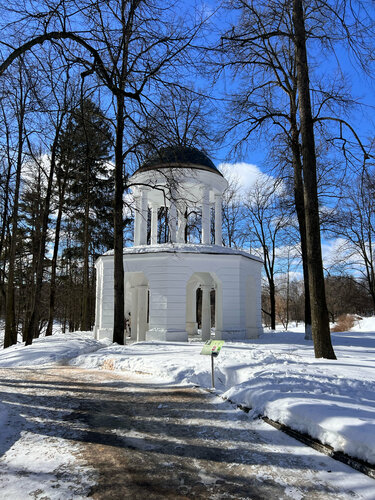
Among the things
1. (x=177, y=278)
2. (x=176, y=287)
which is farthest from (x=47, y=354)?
(x=177, y=278)

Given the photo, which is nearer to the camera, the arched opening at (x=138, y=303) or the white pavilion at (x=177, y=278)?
the white pavilion at (x=177, y=278)

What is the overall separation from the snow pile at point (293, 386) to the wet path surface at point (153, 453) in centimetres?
28

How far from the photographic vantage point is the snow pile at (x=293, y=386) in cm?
399

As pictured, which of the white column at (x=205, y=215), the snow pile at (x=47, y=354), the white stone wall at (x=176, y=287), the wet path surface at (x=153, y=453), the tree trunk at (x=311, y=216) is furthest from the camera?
the white column at (x=205, y=215)

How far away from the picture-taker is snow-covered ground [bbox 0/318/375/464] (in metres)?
4.04

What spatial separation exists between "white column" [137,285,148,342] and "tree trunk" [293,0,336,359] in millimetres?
10354

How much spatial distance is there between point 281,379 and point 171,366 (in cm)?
298

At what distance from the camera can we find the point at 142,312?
18.1 m

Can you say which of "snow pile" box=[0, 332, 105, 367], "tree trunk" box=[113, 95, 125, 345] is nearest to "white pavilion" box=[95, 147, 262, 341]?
"tree trunk" box=[113, 95, 125, 345]

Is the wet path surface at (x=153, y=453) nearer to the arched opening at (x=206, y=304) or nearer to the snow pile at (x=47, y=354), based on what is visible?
the snow pile at (x=47, y=354)

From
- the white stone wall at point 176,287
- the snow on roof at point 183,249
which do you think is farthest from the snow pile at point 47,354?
the snow on roof at point 183,249

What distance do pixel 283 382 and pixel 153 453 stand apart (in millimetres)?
2966

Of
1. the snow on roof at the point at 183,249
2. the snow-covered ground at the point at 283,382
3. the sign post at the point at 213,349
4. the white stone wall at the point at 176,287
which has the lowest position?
the snow-covered ground at the point at 283,382

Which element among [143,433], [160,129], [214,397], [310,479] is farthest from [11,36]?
[310,479]
